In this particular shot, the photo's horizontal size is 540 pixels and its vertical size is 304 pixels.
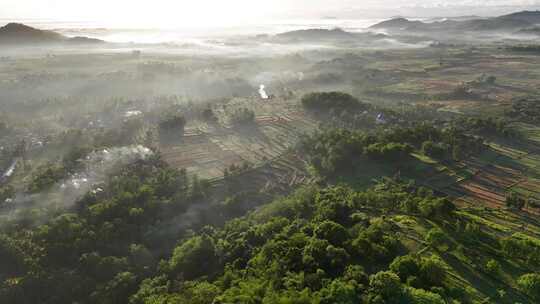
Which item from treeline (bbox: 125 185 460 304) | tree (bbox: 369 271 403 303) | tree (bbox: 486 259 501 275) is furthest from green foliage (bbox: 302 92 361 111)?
tree (bbox: 369 271 403 303)

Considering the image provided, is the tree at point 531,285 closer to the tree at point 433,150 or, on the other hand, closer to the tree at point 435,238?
the tree at point 435,238

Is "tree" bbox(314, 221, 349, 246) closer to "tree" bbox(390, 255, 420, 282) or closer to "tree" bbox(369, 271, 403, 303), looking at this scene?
"tree" bbox(390, 255, 420, 282)

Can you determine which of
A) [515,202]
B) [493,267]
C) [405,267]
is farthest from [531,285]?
[515,202]

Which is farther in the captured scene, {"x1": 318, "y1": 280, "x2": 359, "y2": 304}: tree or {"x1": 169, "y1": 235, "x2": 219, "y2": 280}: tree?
{"x1": 169, "y1": 235, "x2": 219, "y2": 280}: tree

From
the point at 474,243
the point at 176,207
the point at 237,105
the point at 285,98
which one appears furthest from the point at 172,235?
the point at 285,98

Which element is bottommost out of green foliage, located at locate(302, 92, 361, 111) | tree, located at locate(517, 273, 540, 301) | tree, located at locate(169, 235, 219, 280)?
tree, located at locate(169, 235, 219, 280)

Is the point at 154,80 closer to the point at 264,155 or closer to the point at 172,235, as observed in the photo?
the point at 264,155

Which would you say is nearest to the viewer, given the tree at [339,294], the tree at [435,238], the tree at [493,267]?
the tree at [339,294]

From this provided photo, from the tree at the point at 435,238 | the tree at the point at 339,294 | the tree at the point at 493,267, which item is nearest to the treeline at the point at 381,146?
the tree at the point at 435,238

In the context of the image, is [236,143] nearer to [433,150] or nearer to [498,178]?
[433,150]

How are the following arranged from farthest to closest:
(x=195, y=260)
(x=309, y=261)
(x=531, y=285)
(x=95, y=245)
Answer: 1. (x=95, y=245)
2. (x=195, y=260)
3. (x=309, y=261)
4. (x=531, y=285)

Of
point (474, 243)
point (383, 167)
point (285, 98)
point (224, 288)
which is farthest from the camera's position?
point (285, 98)
